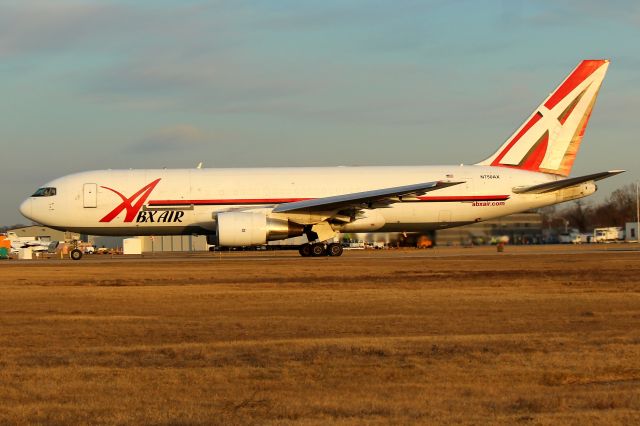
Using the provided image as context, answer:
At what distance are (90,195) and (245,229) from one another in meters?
7.89

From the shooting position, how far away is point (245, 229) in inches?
Answer: 1453

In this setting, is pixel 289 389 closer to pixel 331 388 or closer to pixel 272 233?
pixel 331 388

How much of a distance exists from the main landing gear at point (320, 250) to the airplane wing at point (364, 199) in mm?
2337

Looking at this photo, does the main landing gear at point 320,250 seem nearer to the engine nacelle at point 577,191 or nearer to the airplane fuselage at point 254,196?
the airplane fuselage at point 254,196

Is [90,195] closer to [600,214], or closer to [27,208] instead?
[27,208]

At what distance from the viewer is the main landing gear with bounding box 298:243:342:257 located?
39.7m

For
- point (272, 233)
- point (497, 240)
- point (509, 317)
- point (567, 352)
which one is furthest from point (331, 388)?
point (497, 240)

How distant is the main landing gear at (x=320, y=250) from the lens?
3972 cm

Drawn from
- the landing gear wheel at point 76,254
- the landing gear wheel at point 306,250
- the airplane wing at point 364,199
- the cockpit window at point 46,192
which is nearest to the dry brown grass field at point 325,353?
the airplane wing at point 364,199

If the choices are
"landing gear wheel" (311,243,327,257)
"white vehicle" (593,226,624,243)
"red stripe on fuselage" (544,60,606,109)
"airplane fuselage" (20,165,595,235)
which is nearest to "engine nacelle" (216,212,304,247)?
"airplane fuselage" (20,165,595,235)

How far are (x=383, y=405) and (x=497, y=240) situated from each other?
48740mm

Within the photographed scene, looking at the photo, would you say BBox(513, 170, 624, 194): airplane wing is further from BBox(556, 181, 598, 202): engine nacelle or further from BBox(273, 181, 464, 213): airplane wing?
BBox(273, 181, 464, 213): airplane wing

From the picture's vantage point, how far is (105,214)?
132 ft

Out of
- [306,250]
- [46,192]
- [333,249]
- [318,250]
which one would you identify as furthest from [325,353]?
[46,192]
